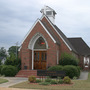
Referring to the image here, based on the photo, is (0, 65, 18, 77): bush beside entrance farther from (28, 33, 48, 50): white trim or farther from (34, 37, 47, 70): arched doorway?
(34, 37, 47, 70): arched doorway

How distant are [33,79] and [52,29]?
594 inches

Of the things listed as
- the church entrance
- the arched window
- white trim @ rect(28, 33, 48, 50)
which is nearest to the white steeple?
the arched window

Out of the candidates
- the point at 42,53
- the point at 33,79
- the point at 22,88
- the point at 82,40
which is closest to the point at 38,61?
the point at 42,53

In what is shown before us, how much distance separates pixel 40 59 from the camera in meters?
30.8

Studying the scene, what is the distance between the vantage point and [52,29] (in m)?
32.8

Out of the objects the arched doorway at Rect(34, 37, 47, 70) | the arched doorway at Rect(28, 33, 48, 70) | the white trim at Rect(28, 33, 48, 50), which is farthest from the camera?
the arched doorway at Rect(34, 37, 47, 70)

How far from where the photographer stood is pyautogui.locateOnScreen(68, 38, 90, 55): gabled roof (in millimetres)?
44553

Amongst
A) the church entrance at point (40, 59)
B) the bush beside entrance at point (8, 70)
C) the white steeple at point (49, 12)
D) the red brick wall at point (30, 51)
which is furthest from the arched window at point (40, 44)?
the white steeple at point (49, 12)

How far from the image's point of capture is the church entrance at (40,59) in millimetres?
30625

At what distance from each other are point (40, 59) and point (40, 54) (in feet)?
2.43

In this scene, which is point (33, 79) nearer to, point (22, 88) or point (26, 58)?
point (22, 88)

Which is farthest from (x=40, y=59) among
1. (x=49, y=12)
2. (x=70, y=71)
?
(x=49, y=12)

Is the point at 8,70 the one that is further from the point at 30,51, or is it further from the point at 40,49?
the point at 40,49

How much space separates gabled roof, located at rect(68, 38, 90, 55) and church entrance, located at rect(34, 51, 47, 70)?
51.1 feet
